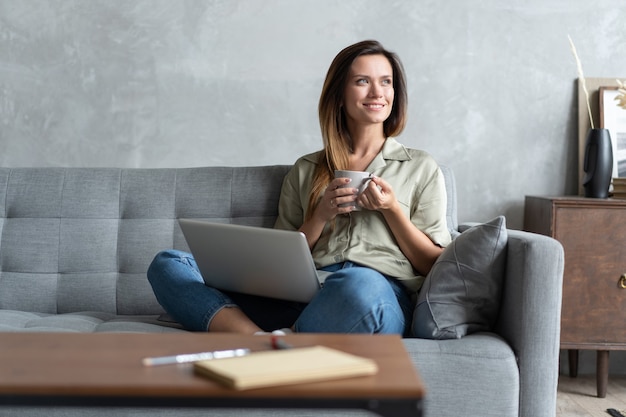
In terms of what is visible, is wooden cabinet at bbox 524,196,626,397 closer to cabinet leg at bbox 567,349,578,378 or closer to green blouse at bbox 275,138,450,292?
cabinet leg at bbox 567,349,578,378

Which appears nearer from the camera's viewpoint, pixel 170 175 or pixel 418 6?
pixel 170 175

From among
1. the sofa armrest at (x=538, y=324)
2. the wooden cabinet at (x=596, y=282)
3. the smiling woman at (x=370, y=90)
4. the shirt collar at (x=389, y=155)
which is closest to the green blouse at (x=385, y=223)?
the shirt collar at (x=389, y=155)

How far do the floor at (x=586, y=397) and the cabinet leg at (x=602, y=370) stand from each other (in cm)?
3

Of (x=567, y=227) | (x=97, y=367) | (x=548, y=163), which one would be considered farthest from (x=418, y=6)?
(x=97, y=367)

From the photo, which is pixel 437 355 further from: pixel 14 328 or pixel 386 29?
pixel 386 29

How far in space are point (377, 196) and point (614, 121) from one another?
152 cm

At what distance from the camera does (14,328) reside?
2125 millimetres

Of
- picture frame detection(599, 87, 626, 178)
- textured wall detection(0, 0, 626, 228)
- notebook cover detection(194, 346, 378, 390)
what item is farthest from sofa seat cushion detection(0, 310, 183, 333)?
picture frame detection(599, 87, 626, 178)

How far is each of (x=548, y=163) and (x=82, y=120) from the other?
1828mm

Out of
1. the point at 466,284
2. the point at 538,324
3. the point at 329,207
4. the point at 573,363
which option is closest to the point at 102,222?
the point at 329,207

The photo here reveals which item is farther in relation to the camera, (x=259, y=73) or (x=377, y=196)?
(x=259, y=73)

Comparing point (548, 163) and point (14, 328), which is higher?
point (548, 163)

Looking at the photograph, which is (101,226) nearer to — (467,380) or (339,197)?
(339,197)

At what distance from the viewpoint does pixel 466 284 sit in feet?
6.49
